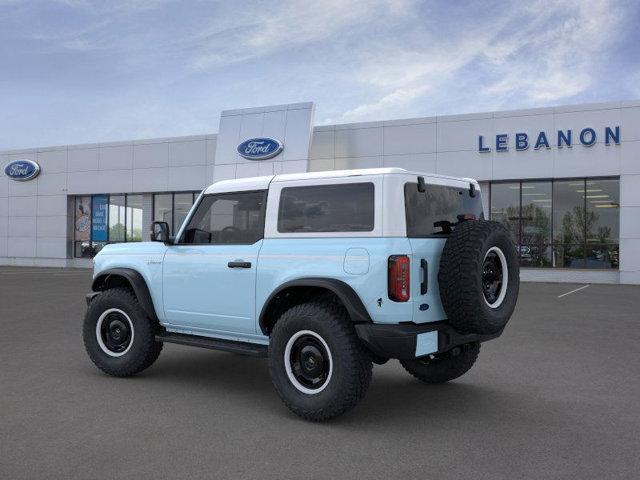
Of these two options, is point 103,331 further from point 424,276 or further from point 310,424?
point 424,276

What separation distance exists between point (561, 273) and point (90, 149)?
23.0 metres

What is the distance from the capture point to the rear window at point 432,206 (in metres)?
4.96

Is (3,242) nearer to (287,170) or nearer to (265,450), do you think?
(287,170)

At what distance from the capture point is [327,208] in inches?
205

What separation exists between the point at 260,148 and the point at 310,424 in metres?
21.8

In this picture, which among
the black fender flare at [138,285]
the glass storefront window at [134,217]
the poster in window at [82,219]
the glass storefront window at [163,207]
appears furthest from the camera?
the poster in window at [82,219]

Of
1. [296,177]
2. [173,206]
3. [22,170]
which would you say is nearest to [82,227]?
[22,170]

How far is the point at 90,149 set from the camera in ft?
103

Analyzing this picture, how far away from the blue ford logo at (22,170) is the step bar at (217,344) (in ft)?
98.0

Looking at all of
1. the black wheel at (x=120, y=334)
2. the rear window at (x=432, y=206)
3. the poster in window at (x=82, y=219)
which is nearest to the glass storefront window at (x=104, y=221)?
the poster in window at (x=82, y=219)

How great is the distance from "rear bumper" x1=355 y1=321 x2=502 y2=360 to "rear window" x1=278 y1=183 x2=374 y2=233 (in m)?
0.79

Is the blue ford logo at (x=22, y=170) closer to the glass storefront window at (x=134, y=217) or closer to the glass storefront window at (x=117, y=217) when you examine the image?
the glass storefront window at (x=117, y=217)

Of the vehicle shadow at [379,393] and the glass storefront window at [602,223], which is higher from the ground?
the glass storefront window at [602,223]

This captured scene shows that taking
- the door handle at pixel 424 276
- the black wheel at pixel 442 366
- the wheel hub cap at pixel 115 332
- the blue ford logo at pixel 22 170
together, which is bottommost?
the black wheel at pixel 442 366
